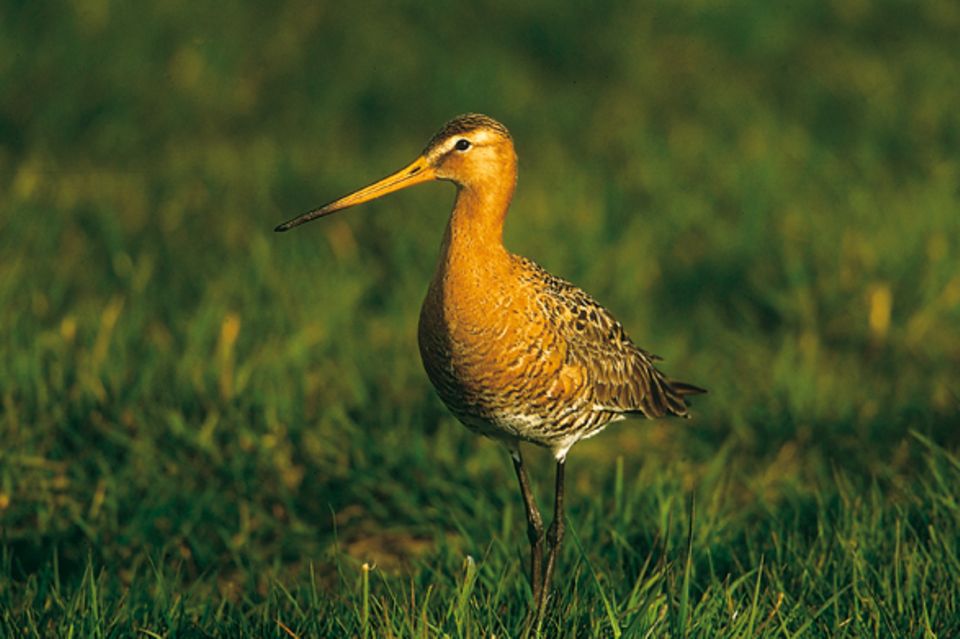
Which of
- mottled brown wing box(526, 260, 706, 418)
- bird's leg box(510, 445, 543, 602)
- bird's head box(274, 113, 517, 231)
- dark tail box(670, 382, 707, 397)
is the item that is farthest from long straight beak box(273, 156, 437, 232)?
dark tail box(670, 382, 707, 397)

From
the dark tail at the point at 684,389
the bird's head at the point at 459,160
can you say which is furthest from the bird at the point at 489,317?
the dark tail at the point at 684,389

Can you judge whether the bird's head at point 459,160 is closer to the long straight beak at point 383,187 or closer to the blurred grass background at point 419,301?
the long straight beak at point 383,187

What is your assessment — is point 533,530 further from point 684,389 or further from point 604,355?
point 684,389

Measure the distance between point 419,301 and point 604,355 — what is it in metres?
2.48

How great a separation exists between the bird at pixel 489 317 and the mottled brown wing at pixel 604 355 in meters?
0.01

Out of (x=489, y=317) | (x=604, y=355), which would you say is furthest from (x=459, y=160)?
(x=604, y=355)

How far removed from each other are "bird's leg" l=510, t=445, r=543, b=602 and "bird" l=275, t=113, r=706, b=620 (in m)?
0.01

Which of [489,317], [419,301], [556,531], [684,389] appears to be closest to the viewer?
[489,317]

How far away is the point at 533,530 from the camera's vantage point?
4.88 metres

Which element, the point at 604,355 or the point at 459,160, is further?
the point at 604,355

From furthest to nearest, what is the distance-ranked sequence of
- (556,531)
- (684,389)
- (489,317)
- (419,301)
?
(419,301) → (684,389) → (556,531) → (489,317)

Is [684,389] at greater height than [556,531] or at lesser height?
greater

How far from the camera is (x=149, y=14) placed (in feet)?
32.3

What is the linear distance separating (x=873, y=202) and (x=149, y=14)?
5.13m
